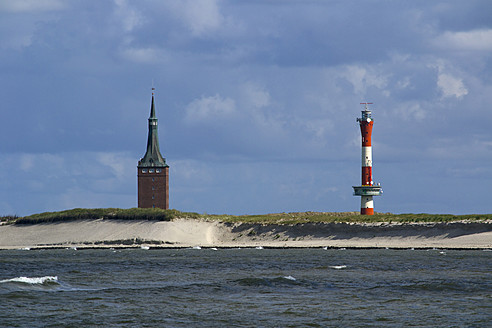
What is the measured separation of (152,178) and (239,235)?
36.5 metres

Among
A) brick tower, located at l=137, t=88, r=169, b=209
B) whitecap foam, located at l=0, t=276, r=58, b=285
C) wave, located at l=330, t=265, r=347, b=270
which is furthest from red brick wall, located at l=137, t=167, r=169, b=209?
whitecap foam, located at l=0, t=276, r=58, b=285

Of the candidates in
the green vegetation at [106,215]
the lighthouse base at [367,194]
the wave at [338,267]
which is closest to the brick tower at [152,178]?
the green vegetation at [106,215]

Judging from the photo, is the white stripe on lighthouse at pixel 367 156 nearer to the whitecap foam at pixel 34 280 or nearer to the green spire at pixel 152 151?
the green spire at pixel 152 151

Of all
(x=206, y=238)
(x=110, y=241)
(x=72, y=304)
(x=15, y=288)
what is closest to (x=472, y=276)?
(x=72, y=304)

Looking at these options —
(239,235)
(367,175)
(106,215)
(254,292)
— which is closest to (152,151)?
(106,215)

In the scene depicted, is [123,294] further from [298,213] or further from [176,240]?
[298,213]

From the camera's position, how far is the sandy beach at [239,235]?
76062 millimetres

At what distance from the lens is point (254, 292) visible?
128 feet

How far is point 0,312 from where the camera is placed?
3297 centimetres

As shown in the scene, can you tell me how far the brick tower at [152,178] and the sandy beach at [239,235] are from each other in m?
23.9

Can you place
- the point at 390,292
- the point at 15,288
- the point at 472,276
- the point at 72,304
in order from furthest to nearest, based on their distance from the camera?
the point at 472,276
the point at 15,288
the point at 390,292
the point at 72,304

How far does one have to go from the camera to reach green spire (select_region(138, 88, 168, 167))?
121750 mm

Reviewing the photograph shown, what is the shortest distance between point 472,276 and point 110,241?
176 feet

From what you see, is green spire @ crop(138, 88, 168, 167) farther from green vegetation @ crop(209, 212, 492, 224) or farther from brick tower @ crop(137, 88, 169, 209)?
green vegetation @ crop(209, 212, 492, 224)
